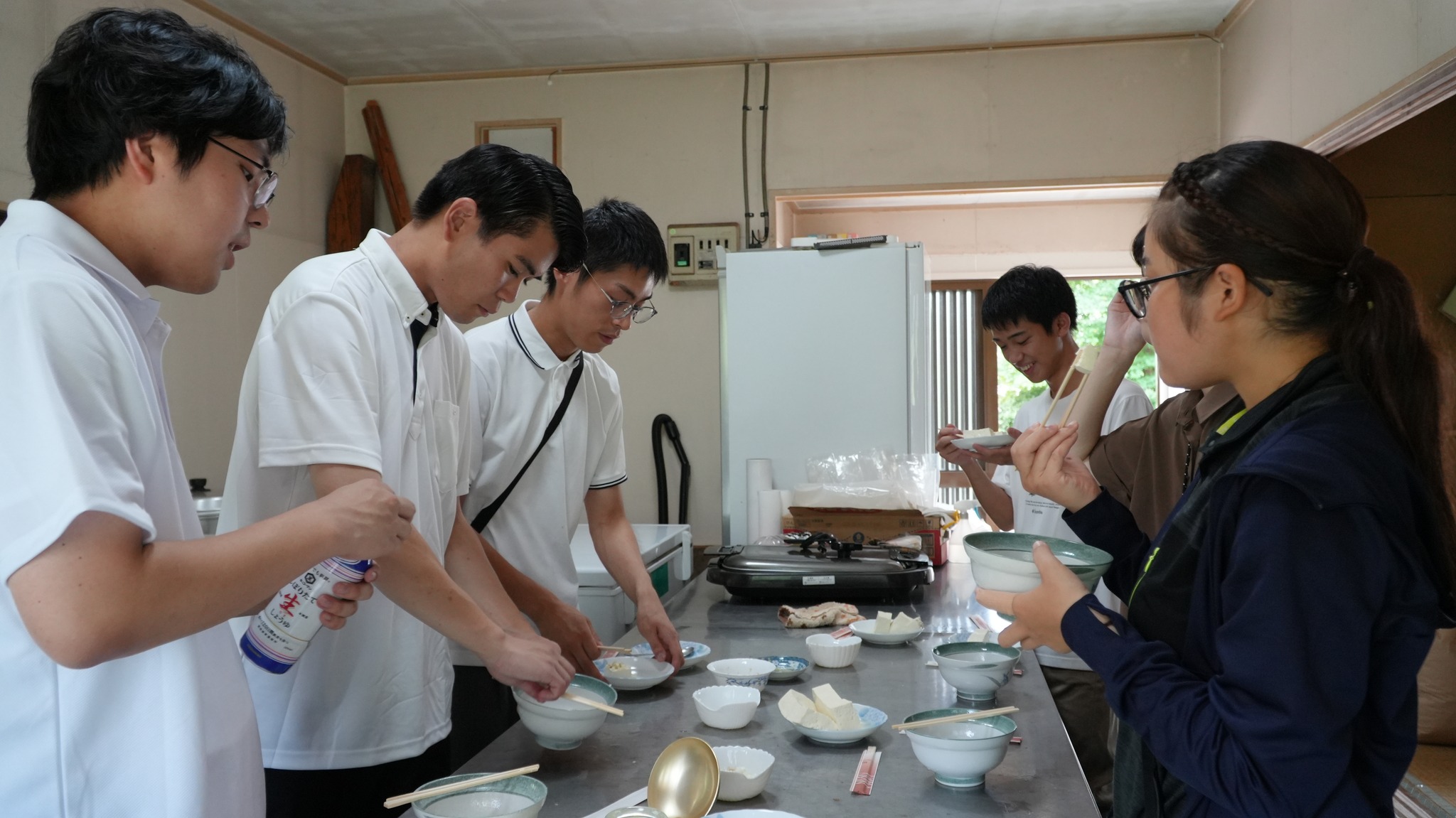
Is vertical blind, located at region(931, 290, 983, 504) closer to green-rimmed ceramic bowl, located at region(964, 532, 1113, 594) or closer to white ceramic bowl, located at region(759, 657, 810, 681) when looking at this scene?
white ceramic bowl, located at region(759, 657, 810, 681)

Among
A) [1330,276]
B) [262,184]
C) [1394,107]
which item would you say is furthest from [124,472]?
[1394,107]

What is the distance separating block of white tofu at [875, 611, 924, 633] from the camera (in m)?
2.22

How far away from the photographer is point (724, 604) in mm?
2732

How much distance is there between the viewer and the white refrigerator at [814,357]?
3646mm

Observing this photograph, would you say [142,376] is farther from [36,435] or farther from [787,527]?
[787,527]

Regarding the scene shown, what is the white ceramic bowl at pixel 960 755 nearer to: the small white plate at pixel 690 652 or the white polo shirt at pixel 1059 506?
the small white plate at pixel 690 652

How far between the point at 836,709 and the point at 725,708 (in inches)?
7.2

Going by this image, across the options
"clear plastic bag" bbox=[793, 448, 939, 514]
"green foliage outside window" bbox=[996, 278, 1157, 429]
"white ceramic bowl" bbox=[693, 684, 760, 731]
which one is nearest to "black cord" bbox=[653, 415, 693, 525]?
"clear plastic bag" bbox=[793, 448, 939, 514]

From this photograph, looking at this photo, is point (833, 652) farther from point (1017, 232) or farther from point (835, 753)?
point (1017, 232)

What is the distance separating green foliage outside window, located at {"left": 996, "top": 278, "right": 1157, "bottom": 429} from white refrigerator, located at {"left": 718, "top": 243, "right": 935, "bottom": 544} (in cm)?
399

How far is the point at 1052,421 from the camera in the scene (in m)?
2.87

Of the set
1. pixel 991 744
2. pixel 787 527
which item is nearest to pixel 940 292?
pixel 787 527

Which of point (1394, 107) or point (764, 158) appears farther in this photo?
point (764, 158)

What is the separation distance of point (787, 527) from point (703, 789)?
6.57 ft
